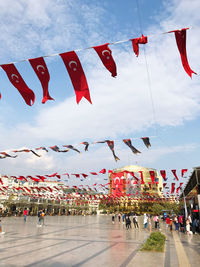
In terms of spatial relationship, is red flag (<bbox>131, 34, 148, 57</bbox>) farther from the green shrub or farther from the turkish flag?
the green shrub

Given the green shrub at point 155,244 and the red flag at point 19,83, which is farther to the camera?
the green shrub at point 155,244

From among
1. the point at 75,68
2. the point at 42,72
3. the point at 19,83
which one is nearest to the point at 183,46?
the point at 75,68

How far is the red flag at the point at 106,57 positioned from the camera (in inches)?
259

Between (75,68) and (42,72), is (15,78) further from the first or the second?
(75,68)

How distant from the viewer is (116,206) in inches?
4075

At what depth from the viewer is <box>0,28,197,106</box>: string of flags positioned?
645cm

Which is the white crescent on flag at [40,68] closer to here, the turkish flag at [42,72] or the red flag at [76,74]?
the turkish flag at [42,72]

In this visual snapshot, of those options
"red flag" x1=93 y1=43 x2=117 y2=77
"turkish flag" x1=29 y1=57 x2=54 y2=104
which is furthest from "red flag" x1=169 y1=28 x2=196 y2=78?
"turkish flag" x1=29 y1=57 x2=54 y2=104

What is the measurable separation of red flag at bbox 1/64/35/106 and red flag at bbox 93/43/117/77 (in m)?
3.06

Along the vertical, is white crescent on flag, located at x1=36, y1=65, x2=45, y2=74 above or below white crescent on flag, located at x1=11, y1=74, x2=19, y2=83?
above

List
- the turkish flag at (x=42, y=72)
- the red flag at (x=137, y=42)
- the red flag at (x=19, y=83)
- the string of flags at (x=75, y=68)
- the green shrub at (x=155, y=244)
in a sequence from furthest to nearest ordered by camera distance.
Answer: the green shrub at (x=155, y=244), the red flag at (x=19, y=83), the turkish flag at (x=42, y=72), the string of flags at (x=75, y=68), the red flag at (x=137, y=42)

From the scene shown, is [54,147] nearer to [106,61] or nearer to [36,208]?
[106,61]

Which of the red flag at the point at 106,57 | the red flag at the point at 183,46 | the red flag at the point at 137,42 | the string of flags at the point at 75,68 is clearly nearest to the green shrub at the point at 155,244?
the string of flags at the point at 75,68

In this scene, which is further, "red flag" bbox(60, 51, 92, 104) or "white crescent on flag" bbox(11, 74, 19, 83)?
"white crescent on flag" bbox(11, 74, 19, 83)
